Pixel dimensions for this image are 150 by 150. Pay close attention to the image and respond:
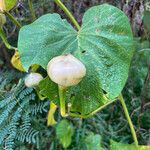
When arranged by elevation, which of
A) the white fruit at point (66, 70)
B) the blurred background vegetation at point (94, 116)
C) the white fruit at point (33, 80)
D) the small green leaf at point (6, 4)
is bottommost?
the blurred background vegetation at point (94, 116)

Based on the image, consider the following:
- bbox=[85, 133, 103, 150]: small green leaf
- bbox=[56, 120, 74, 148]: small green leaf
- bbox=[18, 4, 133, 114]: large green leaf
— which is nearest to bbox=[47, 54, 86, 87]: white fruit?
bbox=[18, 4, 133, 114]: large green leaf

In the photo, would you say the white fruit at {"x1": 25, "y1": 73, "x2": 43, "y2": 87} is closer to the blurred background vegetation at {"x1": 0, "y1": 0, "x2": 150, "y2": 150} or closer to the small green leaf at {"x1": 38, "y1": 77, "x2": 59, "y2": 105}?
the small green leaf at {"x1": 38, "y1": 77, "x2": 59, "y2": 105}

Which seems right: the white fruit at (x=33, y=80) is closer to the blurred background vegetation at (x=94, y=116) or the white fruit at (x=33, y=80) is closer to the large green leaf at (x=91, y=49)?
the large green leaf at (x=91, y=49)

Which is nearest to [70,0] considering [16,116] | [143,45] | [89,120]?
[143,45]

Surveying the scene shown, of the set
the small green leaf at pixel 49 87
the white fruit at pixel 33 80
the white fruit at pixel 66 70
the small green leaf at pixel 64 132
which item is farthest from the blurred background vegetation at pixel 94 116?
the white fruit at pixel 66 70

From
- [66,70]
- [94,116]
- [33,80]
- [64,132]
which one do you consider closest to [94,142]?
[64,132]

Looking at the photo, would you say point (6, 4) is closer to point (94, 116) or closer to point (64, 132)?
point (64, 132)
